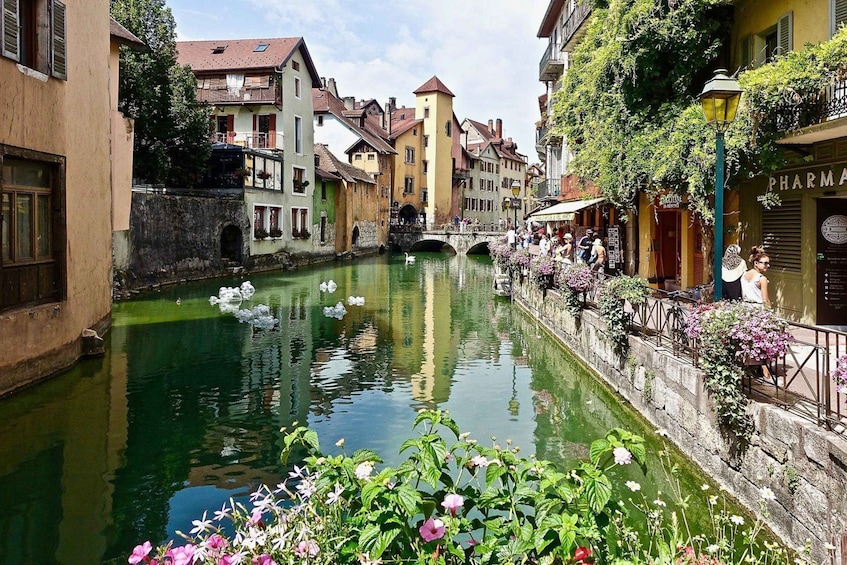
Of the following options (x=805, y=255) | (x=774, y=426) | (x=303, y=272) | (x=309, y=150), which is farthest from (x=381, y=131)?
(x=774, y=426)

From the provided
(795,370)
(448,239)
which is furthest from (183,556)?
(448,239)

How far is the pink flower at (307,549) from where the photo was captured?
373 cm

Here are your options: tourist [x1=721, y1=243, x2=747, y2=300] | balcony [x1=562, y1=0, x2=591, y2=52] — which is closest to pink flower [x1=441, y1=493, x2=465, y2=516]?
tourist [x1=721, y1=243, x2=747, y2=300]

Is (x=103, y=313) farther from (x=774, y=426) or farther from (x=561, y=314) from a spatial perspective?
(x=774, y=426)

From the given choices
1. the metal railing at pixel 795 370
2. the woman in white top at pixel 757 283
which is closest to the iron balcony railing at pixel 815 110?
the woman in white top at pixel 757 283

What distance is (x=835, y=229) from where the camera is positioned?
12.8 metres

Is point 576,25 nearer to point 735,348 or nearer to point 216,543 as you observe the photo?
point 735,348

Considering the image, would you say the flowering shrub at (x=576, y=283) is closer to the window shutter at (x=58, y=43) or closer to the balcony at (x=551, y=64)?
the window shutter at (x=58, y=43)

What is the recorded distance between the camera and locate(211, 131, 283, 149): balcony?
42969mm

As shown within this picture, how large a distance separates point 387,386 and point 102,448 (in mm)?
5359

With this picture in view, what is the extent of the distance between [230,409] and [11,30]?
7.01m

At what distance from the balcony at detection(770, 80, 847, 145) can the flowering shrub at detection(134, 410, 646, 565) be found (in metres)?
9.32

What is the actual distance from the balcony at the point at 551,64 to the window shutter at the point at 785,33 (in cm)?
1994

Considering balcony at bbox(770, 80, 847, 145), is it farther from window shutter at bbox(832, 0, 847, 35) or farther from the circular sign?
the circular sign
